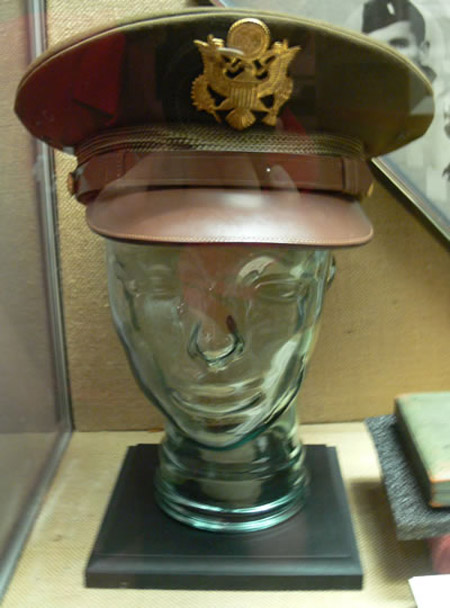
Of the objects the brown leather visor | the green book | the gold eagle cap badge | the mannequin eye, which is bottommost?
the green book

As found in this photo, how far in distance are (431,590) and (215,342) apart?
0.45 m

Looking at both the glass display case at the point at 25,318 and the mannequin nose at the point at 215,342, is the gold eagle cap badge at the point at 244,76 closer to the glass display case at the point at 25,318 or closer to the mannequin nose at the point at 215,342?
the mannequin nose at the point at 215,342

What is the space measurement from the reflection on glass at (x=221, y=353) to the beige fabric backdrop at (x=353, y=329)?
1.13 feet

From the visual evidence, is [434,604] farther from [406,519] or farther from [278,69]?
[278,69]

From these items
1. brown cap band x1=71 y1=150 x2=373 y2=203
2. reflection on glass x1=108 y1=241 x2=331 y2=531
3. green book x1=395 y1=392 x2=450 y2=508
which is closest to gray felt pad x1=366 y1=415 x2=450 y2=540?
green book x1=395 y1=392 x2=450 y2=508

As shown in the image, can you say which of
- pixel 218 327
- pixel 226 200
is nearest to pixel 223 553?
pixel 218 327

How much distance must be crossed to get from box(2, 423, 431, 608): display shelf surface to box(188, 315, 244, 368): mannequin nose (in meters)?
0.34

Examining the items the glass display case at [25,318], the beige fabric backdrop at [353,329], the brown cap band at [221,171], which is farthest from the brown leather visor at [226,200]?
the beige fabric backdrop at [353,329]

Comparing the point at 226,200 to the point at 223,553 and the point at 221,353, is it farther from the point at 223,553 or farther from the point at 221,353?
the point at 223,553

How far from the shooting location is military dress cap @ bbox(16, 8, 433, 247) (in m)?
0.76

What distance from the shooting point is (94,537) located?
104 cm

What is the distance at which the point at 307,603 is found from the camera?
2.92 feet

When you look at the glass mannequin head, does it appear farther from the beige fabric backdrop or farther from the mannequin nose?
the beige fabric backdrop

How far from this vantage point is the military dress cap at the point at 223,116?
0.76 meters
